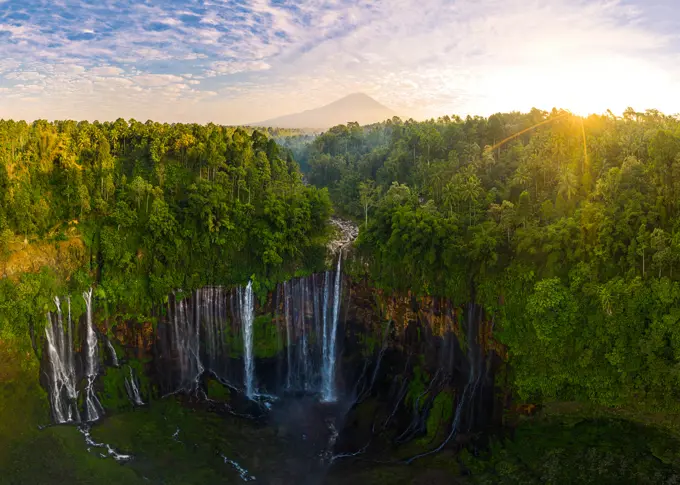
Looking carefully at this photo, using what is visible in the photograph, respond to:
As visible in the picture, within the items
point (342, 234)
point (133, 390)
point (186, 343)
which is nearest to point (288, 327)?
point (186, 343)

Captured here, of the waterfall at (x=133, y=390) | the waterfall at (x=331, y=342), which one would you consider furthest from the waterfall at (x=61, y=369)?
the waterfall at (x=331, y=342)

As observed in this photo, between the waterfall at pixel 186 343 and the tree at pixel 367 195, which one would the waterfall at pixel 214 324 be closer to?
the waterfall at pixel 186 343

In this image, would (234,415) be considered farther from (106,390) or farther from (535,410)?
(535,410)

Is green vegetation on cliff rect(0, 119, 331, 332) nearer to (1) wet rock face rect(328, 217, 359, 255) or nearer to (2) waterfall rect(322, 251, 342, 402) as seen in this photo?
(1) wet rock face rect(328, 217, 359, 255)

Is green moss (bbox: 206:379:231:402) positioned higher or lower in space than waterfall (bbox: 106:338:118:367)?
lower

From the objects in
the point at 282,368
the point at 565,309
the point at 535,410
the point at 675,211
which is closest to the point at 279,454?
the point at 282,368

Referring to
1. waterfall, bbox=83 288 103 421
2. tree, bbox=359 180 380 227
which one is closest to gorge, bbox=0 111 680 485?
waterfall, bbox=83 288 103 421

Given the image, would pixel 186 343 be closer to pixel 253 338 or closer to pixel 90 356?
pixel 253 338
